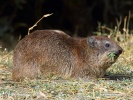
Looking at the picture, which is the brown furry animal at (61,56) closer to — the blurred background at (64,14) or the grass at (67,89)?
the grass at (67,89)

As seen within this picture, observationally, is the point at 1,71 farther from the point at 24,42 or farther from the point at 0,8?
the point at 0,8

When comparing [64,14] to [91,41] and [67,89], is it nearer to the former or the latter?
[91,41]

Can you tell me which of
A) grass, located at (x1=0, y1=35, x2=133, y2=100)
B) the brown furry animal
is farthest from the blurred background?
grass, located at (x1=0, y1=35, x2=133, y2=100)

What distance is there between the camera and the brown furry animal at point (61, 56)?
7945 mm

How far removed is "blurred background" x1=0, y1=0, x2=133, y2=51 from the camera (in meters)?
16.9

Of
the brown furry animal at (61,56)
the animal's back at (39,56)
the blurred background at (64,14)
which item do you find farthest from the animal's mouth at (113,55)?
the blurred background at (64,14)

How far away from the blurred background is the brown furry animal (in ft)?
27.3

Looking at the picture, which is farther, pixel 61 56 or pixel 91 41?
pixel 91 41

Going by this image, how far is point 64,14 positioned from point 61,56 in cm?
936

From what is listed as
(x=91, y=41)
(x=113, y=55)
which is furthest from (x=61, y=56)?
(x=113, y=55)

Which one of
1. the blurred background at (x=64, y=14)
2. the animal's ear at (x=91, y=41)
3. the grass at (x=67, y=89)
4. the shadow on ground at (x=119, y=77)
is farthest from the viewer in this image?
the blurred background at (x=64, y=14)

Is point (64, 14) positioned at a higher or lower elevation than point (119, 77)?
higher

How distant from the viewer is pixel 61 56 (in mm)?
8102

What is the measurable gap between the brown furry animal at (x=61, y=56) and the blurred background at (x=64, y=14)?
8313 millimetres
